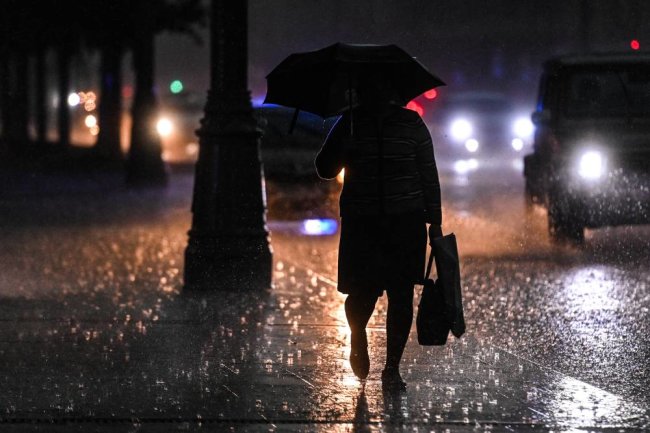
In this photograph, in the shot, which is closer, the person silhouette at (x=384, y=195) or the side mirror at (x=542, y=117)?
the person silhouette at (x=384, y=195)

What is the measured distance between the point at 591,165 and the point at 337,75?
784 cm

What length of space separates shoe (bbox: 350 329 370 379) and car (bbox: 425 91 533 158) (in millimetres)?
31583

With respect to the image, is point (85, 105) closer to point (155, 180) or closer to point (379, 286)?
point (155, 180)

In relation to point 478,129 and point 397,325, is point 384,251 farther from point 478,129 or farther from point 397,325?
point 478,129

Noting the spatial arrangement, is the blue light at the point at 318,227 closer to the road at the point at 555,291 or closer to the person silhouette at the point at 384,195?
the road at the point at 555,291

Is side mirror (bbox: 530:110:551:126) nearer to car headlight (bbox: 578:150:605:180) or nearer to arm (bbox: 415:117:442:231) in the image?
car headlight (bbox: 578:150:605:180)

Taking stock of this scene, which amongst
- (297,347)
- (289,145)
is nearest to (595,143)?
(289,145)

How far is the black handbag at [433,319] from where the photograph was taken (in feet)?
25.3

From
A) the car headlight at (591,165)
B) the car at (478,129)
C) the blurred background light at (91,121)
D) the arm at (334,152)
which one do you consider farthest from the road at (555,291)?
the blurred background light at (91,121)

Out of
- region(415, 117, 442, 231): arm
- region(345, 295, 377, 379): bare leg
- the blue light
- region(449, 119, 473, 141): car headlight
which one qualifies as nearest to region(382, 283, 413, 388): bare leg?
region(345, 295, 377, 379): bare leg

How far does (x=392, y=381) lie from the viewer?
25.8ft

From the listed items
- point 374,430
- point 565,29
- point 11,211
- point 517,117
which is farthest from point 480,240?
point 565,29

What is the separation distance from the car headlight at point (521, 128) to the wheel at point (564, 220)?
22.8 metres

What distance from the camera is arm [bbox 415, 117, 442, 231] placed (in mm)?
7777
